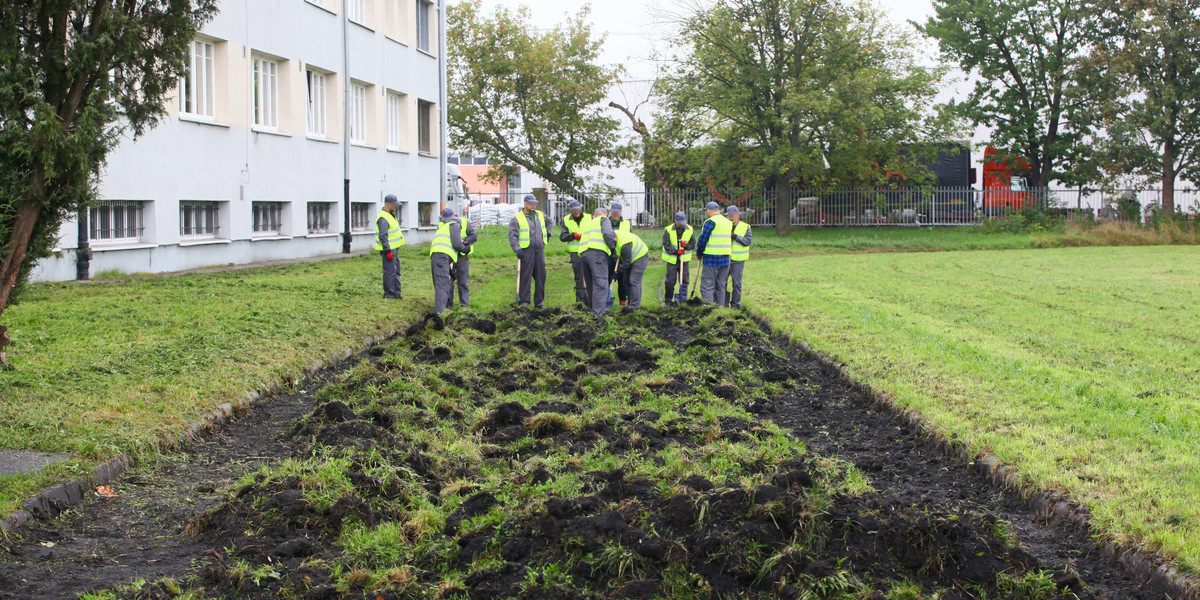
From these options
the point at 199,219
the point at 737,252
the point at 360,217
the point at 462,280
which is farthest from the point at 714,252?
the point at 360,217

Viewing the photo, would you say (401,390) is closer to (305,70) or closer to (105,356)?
(105,356)

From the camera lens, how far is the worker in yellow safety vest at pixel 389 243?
16.1 m

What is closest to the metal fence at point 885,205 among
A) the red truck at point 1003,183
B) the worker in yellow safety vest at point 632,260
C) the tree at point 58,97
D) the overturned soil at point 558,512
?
the red truck at point 1003,183

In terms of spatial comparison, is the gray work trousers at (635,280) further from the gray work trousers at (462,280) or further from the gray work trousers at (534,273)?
the gray work trousers at (462,280)

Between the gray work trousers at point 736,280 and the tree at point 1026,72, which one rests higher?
the tree at point 1026,72

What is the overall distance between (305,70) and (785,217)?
70.6ft

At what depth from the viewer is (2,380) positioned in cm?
868

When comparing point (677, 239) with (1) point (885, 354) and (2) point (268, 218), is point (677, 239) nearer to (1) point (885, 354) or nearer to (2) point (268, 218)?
(1) point (885, 354)

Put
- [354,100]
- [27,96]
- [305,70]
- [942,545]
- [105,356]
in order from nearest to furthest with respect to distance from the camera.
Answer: [942,545]
[27,96]
[105,356]
[305,70]
[354,100]

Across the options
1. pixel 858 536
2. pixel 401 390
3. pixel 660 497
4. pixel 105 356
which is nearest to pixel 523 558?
pixel 660 497

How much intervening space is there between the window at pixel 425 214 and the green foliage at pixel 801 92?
11.7 m

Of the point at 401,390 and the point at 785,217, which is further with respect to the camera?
the point at 785,217

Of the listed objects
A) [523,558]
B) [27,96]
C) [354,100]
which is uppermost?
[354,100]

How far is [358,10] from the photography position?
94.0 feet
